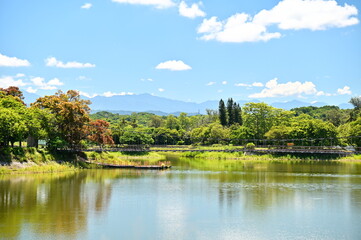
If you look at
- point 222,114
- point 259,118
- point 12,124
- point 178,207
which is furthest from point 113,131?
point 178,207

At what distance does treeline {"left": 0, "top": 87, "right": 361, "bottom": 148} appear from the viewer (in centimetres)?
3763

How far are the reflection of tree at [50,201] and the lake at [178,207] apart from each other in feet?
0.16

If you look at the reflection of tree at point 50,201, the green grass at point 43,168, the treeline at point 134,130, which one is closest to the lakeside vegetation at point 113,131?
the treeline at point 134,130

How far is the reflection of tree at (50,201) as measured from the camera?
61.4 ft

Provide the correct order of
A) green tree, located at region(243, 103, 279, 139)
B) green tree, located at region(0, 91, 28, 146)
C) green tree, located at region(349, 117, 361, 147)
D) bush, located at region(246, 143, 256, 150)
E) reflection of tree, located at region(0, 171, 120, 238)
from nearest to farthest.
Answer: reflection of tree, located at region(0, 171, 120, 238) < green tree, located at region(0, 91, 28, 146) < green tree, located at region(349, 117, 361, 147) < bush, located at region(246, 143, 256, 150) < green tree, located at region(243, 103, 279, 139)

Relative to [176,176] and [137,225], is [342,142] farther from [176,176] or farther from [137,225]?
[137,225]

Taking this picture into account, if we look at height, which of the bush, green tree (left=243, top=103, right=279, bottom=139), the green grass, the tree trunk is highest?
green tree (left=243, top=103, right=279, bottom=139)

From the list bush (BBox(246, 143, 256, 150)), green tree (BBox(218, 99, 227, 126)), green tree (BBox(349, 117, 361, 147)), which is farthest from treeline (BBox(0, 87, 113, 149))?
green tree (BBox(218, 99, 227, 126))

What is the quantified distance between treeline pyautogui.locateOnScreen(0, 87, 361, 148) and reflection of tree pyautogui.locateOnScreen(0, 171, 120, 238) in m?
5.90

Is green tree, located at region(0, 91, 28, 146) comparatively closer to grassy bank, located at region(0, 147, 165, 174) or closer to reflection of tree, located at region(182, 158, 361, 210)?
grassy bank, located at region(0, 147, 165, 174)

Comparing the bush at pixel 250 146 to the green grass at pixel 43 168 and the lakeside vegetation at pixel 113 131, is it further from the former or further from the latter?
the green grass at pixel 43 168

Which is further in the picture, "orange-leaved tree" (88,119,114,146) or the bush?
the bush

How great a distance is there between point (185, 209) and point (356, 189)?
1547 centimetres

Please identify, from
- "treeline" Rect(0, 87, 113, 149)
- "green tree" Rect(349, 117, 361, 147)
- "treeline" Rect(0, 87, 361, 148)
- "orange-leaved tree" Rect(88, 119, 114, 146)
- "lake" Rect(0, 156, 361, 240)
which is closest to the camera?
"lake" Rect(0, 156, 361, 240)
